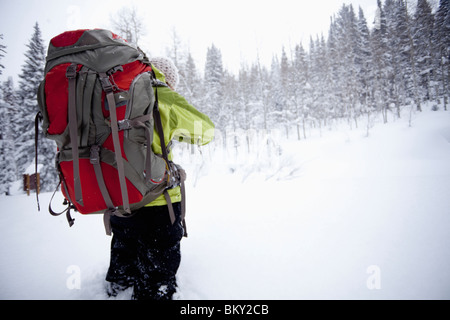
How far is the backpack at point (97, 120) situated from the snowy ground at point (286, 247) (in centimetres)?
118

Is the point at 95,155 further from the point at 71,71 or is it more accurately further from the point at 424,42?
the point at 424,42

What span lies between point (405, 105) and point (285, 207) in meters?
33.1

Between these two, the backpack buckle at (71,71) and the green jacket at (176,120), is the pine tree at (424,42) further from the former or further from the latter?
the backpack buckle at (71,71)

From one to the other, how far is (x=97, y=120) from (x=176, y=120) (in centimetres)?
54

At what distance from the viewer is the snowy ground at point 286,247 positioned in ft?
5.57

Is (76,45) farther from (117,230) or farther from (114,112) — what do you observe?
(117,230)

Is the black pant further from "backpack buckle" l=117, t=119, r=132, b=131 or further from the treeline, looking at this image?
the treeline

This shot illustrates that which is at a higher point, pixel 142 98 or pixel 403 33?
pixel 403 33

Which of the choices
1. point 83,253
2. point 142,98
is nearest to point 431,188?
point 142,98

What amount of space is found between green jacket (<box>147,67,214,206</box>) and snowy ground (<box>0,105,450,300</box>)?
1.17 meters

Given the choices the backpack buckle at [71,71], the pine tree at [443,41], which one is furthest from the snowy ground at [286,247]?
the pine tree at [443,41]

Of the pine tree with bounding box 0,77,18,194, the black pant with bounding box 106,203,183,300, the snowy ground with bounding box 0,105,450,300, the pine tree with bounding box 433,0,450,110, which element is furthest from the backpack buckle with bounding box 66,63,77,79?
the pine tree with bounding box 433,0,450,110

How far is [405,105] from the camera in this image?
82.4 ft

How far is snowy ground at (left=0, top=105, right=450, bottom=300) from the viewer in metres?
1.70
